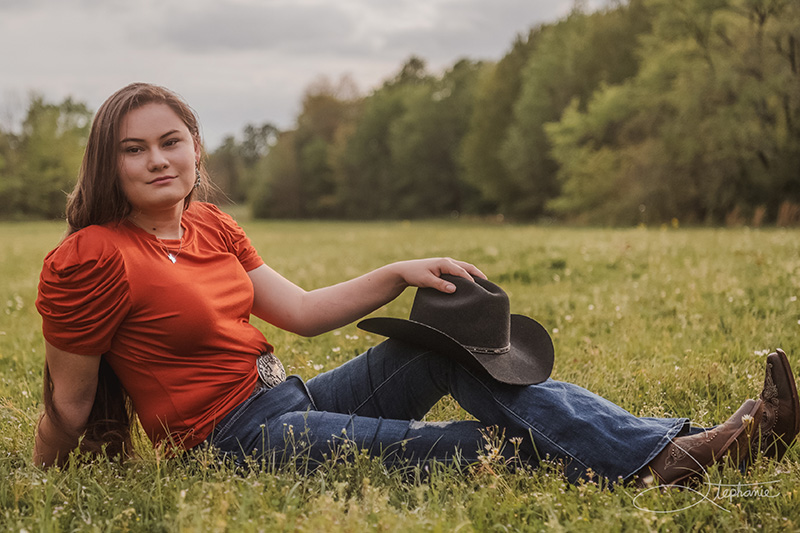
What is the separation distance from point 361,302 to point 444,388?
62 centimetres

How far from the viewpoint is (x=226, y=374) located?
9.45 ft

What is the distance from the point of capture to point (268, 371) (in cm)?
309

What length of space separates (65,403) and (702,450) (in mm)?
2681

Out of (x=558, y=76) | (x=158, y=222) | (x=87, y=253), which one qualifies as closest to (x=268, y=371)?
(x=158, y=222)

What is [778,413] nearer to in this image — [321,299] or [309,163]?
[321,299]

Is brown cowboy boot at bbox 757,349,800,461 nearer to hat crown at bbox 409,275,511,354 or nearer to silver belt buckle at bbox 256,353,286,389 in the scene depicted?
hat crown at bbox 409,275,511,354

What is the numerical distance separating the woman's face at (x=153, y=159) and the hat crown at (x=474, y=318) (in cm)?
126

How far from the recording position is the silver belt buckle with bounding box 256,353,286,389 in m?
3.04

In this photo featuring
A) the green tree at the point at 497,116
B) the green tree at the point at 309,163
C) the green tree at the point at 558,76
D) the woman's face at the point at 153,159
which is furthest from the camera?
the green tree at the point at 309,163

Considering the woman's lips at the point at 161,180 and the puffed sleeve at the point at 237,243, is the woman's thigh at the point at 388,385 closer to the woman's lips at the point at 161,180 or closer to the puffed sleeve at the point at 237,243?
the puffed sleeve at the point at 237,243

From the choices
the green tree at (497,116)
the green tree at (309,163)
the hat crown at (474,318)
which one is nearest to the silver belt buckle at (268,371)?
the hat crown at (474,318)

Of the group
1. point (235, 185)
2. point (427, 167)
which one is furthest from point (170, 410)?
point (235, 185)

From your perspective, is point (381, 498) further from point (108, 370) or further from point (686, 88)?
point (686, 88)

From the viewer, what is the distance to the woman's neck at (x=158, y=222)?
2857mm
